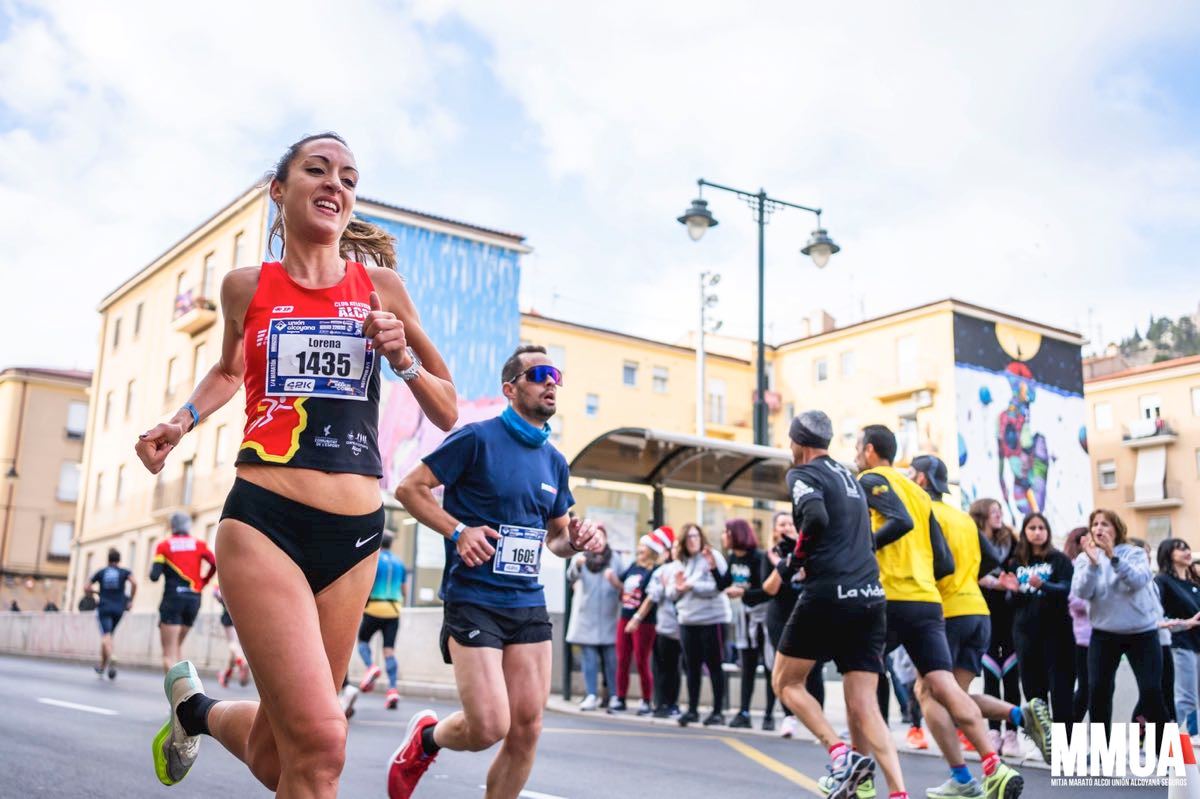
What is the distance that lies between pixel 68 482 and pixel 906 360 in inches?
1766

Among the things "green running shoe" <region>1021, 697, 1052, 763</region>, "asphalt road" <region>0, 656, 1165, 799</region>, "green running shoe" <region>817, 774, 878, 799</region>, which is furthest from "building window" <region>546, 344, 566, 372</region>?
"green running shoe" <region>817, 774, 878, 799</region>

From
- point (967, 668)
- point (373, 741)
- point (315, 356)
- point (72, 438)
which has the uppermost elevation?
point (72, 438)

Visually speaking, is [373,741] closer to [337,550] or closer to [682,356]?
[337,550]

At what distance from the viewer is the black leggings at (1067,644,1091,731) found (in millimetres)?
10414

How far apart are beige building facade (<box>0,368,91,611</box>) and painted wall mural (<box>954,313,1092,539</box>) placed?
4549 cm

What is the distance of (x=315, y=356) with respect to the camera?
3756 mm

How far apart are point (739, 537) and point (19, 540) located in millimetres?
63753

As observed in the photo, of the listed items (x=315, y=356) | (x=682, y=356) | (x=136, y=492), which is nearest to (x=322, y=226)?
(x=315, y=356)

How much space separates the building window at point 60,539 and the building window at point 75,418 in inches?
197

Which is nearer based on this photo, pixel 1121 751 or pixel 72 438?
pixel 1121 751

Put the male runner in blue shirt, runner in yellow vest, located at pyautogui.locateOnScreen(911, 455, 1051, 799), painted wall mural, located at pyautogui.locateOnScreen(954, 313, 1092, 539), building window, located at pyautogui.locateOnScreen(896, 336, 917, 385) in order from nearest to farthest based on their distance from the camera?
1. the male runner in blue shirt
2. runner in yellow vest, located at pyautogui.locateOnScreen(911, 455, 1051, 799)
3. painted wall mural, located at pyautogui.locateOnScreen(954, 313, 1092, 539)
4. building window, located at pyautogui.locateOnScreen(896, 336, 917, 385)

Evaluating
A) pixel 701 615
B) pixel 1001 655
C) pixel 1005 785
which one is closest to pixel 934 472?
pixel 1005 785

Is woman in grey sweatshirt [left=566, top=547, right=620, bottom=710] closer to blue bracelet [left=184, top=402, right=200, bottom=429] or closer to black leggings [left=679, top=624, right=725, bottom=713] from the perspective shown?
black leggings [left=679, top=624, right=725, bottom=713]

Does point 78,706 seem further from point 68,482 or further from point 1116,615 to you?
point 68,482
